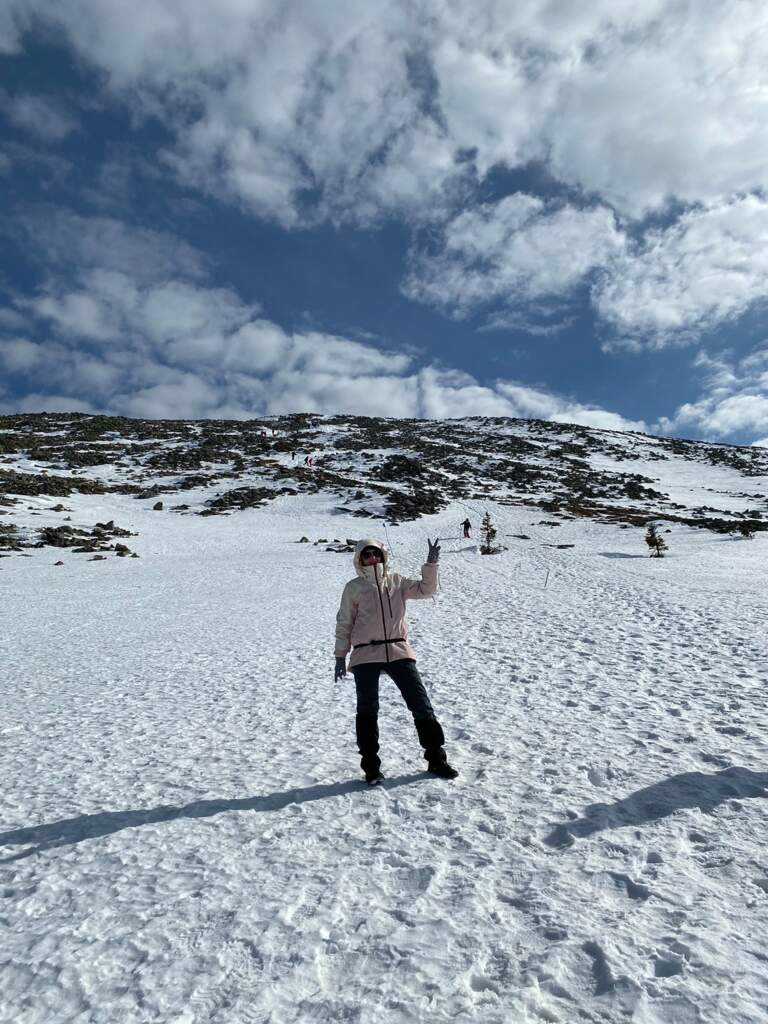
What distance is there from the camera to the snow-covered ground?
311 cm

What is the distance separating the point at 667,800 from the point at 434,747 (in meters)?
2.27

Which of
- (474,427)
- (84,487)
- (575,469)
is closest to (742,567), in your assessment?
(84,487)

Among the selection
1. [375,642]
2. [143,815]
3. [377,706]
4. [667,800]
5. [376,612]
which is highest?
[376,612]

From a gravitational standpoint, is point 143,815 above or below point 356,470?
below

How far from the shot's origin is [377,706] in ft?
17.8

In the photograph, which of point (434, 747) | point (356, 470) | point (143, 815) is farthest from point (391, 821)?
point (356, 470)

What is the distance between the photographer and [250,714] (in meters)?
8.37

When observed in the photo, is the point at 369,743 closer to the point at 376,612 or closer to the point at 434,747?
the point at 434,747

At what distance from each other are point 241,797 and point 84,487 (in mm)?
54306

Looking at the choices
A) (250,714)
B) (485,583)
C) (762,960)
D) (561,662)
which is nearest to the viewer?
(762,960)

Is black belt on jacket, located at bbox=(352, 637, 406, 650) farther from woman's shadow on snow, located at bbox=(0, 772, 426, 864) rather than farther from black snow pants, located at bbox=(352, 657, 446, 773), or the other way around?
woman's shadow on snow, located at bbox=(0, 772, 426, 864)

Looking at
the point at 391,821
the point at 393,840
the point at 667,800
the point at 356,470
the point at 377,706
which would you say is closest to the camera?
the point at 393,840

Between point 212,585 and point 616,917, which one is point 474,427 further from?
point 616,917

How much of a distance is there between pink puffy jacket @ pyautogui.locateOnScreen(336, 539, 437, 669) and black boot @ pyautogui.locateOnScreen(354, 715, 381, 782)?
2.03 ft
